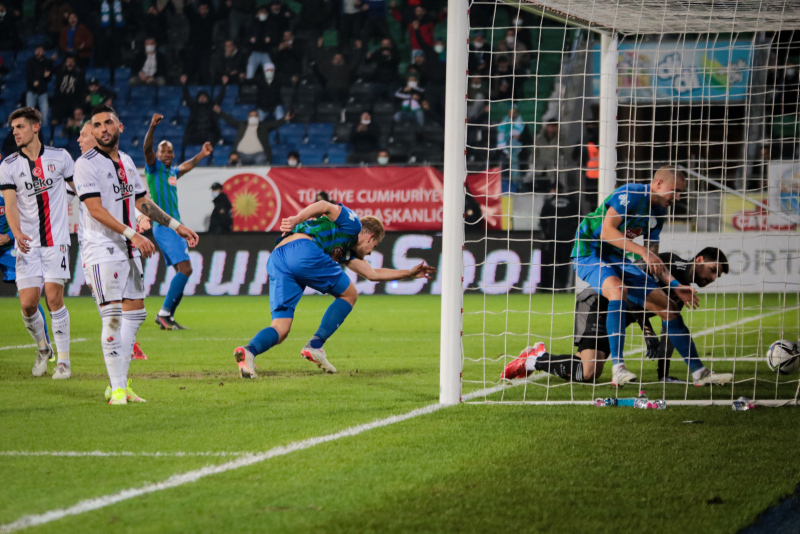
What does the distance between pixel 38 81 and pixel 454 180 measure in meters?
18.5

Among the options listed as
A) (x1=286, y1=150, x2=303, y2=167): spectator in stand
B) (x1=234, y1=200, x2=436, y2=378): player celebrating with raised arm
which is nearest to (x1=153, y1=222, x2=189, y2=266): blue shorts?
(x1=234, y1=200, x2=436, y2=378): player celebrating with raised arm

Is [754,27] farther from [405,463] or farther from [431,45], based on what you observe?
[431,45]

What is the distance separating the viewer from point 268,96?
21.8 m

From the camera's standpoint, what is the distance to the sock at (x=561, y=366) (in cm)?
693

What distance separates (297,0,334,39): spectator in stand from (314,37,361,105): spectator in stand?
575 millimetres

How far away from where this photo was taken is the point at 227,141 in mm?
21141

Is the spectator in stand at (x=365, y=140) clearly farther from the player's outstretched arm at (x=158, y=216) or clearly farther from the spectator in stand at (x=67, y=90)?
the player's outstretched arm at (x=158, y=216)

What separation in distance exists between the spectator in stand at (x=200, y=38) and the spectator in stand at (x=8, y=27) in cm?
416

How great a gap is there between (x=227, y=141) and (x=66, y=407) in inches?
617

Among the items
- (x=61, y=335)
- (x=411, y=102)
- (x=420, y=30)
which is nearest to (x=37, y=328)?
(x=61, y=335)

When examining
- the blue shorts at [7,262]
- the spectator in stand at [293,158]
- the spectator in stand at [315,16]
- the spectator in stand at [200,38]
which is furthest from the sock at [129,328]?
the spectator in stand at [315,16]

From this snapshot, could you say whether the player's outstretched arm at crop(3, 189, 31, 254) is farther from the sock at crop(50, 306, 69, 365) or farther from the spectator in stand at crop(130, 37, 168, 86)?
the spectator in stand at crop(130, 37, 168, 86)

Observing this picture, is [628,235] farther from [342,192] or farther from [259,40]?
[259,40]

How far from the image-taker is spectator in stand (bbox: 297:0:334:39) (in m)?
22.6
